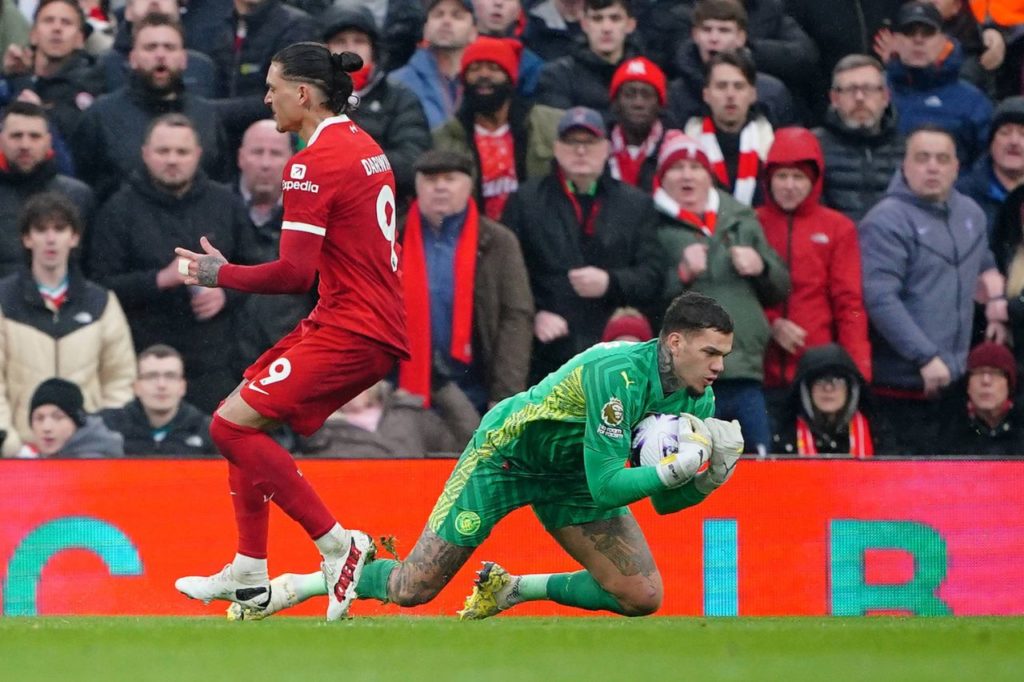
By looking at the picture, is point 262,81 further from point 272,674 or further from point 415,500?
point 272,674

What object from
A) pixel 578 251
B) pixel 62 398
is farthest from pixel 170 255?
pixel 578 251

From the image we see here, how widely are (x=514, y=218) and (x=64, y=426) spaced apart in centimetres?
302

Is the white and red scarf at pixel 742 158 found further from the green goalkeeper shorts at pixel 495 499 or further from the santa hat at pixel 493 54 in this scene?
the green goalkeeper shorts at pixel 495 499

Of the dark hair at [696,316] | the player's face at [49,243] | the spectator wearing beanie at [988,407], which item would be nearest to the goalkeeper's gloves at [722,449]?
the dark hair at [696,316]

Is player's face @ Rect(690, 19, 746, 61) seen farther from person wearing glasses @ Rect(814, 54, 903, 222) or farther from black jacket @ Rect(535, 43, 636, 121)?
person wearing glasses @ Rect(814, 54, 903, 222)

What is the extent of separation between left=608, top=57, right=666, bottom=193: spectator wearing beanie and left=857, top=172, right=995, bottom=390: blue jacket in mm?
1432

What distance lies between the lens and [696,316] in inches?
246

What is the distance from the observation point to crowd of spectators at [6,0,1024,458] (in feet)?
32.7

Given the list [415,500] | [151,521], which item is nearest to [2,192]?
[151,521]

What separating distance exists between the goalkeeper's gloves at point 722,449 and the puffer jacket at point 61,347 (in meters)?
4.79

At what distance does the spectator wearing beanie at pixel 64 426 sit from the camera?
9711 millimetres

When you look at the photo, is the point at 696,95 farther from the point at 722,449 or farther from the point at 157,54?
the point at 722,449

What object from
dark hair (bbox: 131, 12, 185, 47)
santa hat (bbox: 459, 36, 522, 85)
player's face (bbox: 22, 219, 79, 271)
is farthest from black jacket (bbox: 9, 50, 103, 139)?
santa hat (bbox: 459, 36, 522, 85)

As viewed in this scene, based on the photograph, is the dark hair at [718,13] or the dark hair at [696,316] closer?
the dark hair at [696,316]
